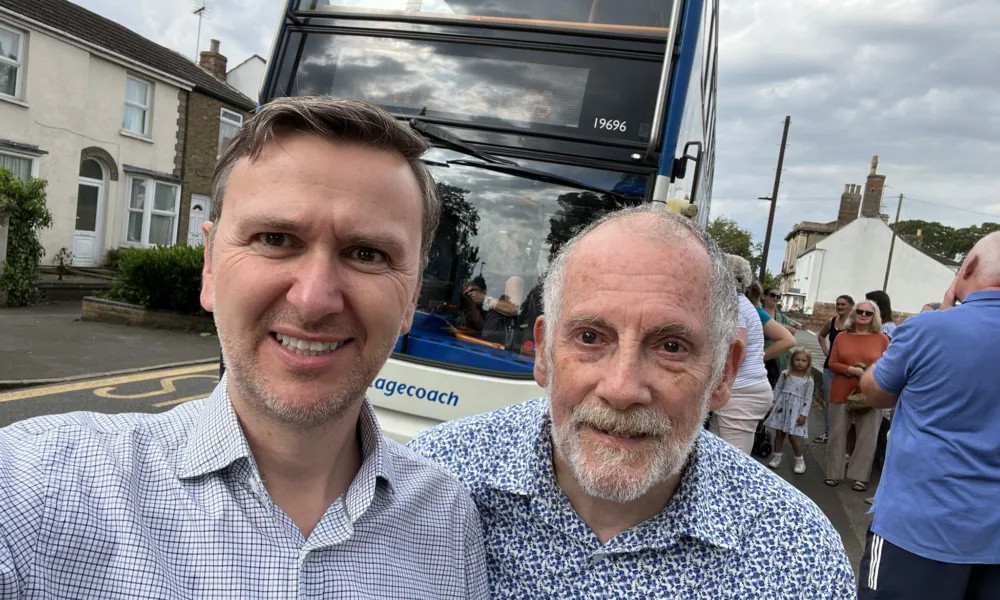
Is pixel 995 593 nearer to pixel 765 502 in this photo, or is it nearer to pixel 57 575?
pixel 765 502

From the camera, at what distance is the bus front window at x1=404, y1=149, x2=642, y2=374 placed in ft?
13.9

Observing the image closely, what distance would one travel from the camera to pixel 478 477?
5.78ft

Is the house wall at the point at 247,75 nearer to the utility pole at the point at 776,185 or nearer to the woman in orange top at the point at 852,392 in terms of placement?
the utility pole at the point at 776,185

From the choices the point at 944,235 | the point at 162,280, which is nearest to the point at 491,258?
the point at 162,280

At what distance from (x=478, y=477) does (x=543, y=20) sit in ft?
11.4

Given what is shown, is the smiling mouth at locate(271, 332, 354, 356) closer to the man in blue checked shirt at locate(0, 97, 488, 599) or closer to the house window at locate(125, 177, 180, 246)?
the man in blue checked shirt at locate(0, 97, 488, 599)

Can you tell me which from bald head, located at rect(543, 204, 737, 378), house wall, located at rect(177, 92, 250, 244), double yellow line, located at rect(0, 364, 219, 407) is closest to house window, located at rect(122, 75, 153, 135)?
house wall, located at rect(177, 92, 250, 244)

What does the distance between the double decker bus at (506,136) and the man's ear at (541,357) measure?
2241 millimetres

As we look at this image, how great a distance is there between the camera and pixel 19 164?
16047mm

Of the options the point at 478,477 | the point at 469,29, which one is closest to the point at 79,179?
the point at 469,29

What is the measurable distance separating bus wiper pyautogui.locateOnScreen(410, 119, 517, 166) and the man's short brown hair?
9.07 feet

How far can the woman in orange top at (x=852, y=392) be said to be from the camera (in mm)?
6586

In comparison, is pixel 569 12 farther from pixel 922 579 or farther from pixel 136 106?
pixel 136 106

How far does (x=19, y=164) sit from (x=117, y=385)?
466 inches
